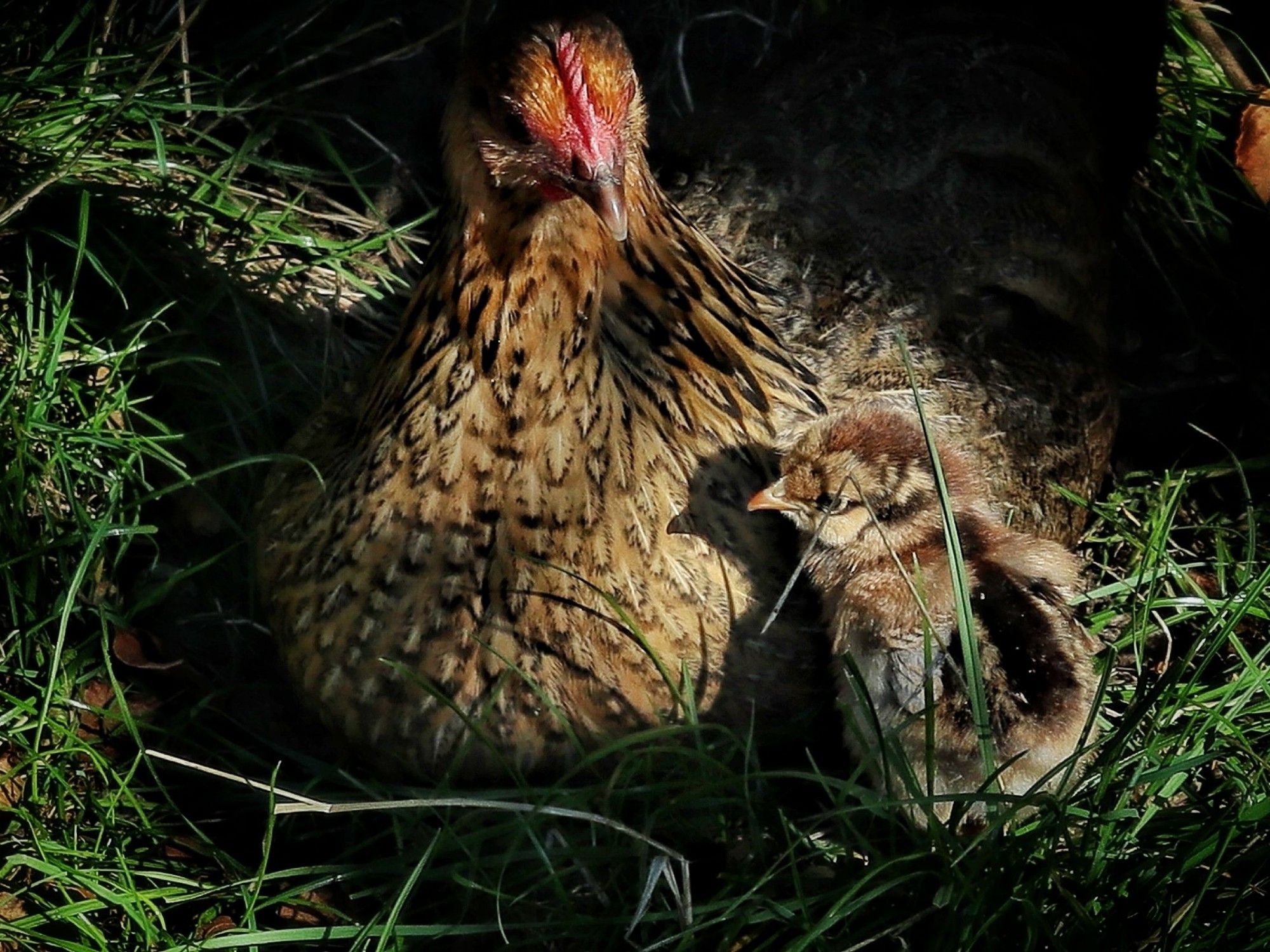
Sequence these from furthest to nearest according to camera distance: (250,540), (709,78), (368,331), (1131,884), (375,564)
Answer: (709,78), (368,331), (250,540), (375,564), (1131,884)

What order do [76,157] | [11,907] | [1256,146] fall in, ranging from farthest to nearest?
[1256,146] → [76,157] → [11,907]

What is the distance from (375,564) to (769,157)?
4.85ft

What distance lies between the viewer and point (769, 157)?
352cm

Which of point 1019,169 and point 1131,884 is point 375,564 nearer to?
point 1131,884

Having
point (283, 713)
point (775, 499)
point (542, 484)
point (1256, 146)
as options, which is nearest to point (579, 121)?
point (542, 484)

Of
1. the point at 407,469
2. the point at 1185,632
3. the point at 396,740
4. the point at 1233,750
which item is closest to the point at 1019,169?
the point at 1185,632

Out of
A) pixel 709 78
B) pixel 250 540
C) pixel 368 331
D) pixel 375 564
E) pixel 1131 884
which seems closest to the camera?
pixel 1131 884

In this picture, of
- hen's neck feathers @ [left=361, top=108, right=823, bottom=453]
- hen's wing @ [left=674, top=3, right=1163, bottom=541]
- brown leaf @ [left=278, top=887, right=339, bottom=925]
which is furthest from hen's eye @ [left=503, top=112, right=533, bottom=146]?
brown leaf @ [left=278, top=887, right=339, bottom=925]

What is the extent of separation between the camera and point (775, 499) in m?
2.65

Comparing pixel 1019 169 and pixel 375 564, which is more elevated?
pixel 1019 169

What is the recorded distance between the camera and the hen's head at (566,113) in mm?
2375

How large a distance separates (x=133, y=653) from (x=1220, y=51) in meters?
3.57

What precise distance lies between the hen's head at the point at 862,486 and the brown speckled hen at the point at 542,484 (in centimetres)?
15

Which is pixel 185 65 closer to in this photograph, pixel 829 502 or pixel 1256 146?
pixel 829 502
